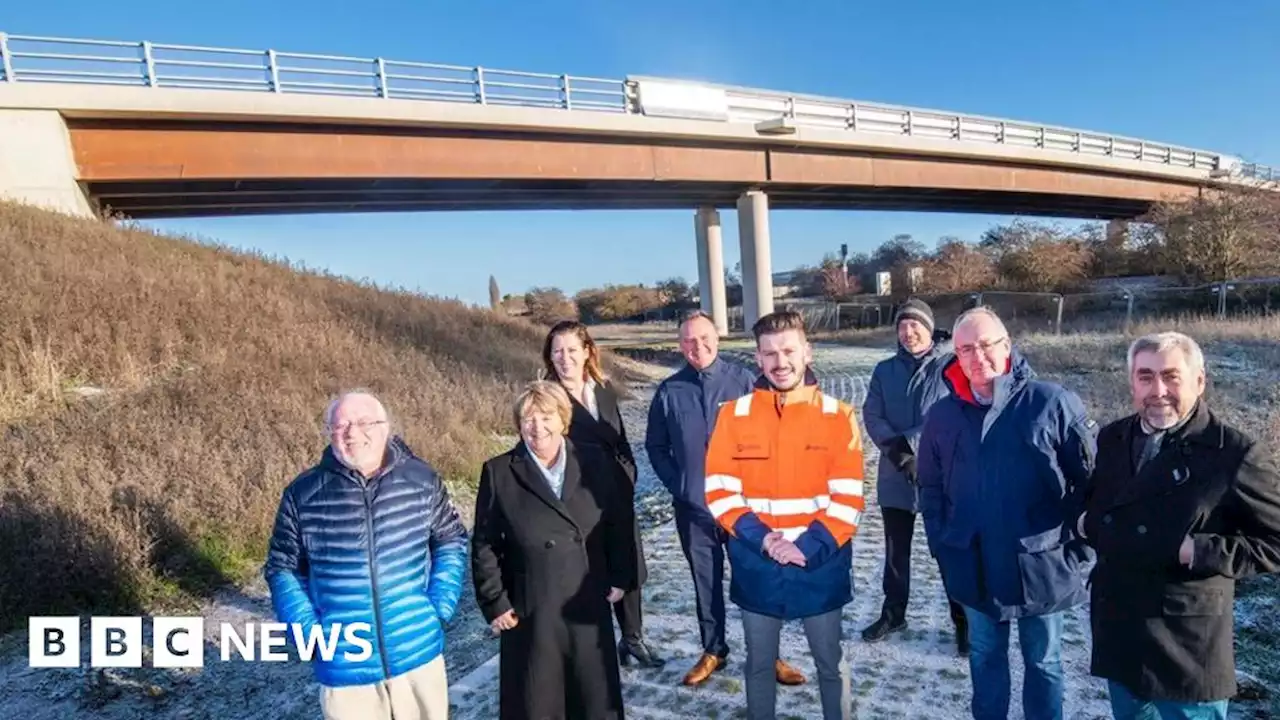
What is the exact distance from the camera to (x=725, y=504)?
2633 millimetres

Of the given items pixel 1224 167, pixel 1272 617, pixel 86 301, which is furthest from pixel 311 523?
pixel 1224 167

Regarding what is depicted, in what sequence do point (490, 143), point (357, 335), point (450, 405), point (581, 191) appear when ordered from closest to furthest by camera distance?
point (450, 405)
point (357, 335)
point (490, 143)
point (581, 191)

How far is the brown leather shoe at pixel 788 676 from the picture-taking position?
333 centimetres

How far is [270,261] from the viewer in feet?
49.4

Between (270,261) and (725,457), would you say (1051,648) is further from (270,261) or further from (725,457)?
(270,261)

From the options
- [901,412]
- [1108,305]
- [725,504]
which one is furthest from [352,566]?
[1108,305]

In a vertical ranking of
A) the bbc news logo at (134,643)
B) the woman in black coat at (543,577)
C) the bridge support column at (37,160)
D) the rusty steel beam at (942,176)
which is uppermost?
the rusty steel beam at (942,176)

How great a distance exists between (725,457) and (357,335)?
1046 cm

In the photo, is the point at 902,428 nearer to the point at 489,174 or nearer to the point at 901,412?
the point at 901,412

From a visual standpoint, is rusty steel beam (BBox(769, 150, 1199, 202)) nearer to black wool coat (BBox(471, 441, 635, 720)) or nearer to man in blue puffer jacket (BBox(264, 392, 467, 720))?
black wool coat (BBox(471, 441, 635, 720))

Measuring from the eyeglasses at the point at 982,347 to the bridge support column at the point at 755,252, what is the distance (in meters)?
22.3

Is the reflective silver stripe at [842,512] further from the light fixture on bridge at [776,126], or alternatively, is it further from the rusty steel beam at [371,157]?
the light fixture on bridge at [776,126]

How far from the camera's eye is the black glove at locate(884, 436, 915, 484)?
3.47m

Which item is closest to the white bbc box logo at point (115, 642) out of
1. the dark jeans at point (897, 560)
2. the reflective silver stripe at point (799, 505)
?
the reflective silver stripe at point (799, 505)
